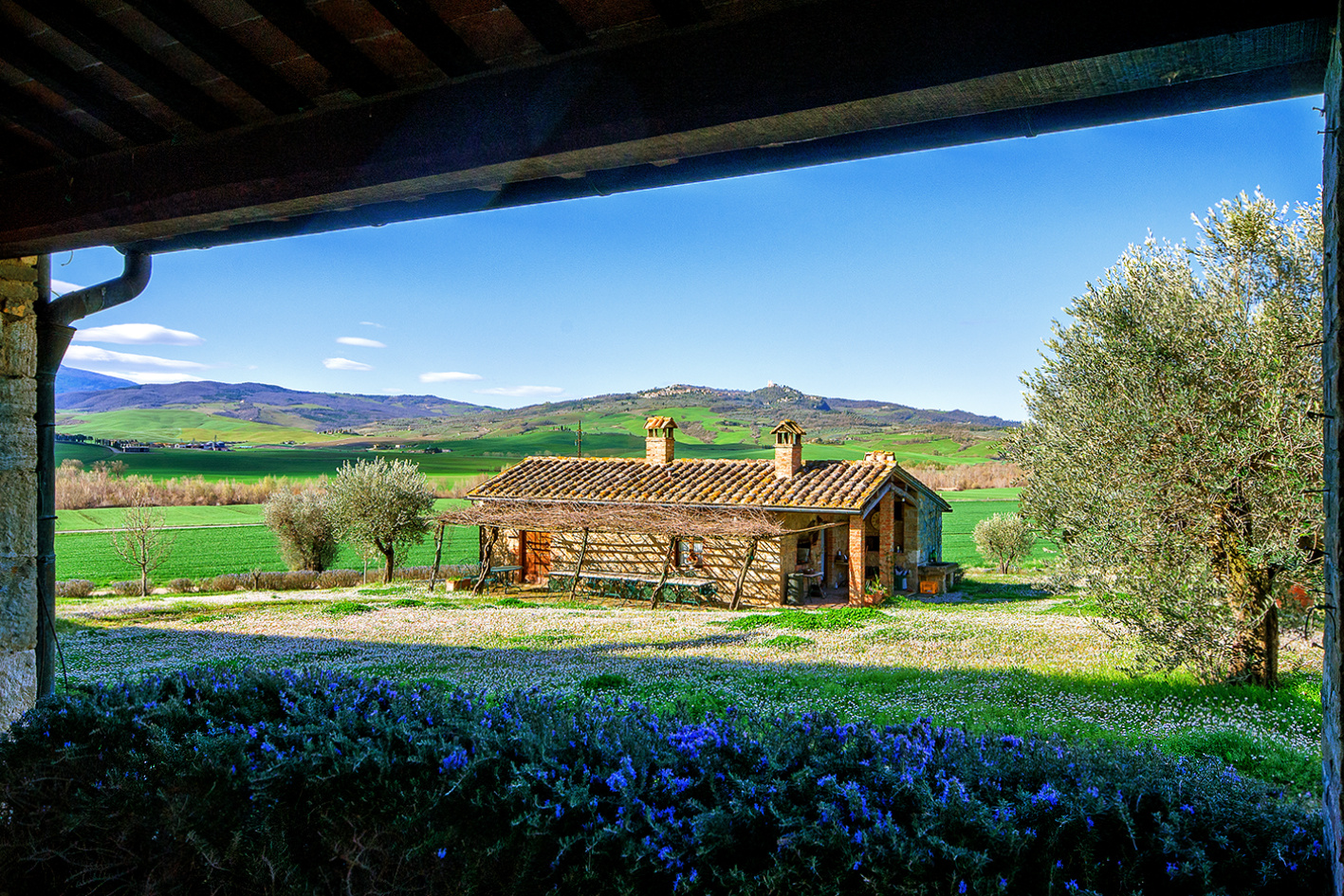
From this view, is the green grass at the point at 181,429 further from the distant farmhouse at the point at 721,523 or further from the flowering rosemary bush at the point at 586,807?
the flowering rosemary bush at the point at 586,807

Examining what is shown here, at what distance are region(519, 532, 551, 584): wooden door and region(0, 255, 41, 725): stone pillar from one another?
17.9 metres

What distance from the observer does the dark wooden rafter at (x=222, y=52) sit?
2.71 metres

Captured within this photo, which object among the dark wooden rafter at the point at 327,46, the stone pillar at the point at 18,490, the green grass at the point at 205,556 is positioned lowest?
the green grass at the point at 205,556

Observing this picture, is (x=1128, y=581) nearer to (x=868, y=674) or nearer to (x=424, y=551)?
(x=868, y=674)

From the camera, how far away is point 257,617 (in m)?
16.6

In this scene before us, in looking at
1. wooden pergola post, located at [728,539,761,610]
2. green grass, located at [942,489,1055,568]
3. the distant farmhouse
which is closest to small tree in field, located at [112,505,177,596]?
the distant farmhouse

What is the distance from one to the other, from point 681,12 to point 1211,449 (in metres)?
7.13

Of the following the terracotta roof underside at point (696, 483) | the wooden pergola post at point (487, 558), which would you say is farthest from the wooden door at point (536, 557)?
the terracotta roof underside at point (696, 483)

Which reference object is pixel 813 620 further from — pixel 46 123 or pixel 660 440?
pixel 46 123

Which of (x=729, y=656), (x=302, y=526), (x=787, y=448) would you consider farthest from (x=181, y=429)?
(x=729, y=656)

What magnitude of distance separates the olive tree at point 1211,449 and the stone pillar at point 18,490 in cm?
909

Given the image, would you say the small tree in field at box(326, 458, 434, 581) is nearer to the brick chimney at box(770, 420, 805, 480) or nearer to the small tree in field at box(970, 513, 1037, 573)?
the brick chimney at box(770, 420, 805, 480)

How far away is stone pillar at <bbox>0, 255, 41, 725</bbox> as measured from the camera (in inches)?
178

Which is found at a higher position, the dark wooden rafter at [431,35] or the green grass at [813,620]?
the dark wooden rafter at [431,35]
